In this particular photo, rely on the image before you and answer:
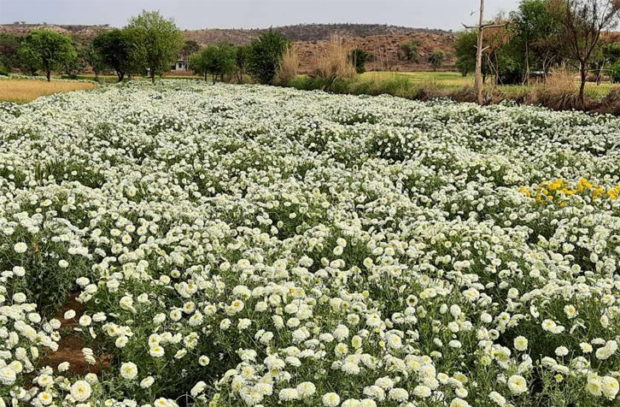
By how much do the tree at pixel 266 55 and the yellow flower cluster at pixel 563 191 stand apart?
→ 3280 cm

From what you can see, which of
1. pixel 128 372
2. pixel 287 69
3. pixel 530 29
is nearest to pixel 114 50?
pixel 287 69

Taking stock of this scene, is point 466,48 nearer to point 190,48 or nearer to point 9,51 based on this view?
point 9,51

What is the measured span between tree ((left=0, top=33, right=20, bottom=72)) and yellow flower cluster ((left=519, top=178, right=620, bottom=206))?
334ft

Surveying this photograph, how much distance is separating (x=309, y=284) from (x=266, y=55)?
36.3m

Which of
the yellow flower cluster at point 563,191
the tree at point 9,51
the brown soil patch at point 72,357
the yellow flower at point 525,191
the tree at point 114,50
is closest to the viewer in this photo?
the brown soil patch at point 72,357

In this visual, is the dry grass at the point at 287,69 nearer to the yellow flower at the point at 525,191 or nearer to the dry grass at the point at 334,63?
the dry grass at the point at 334,63

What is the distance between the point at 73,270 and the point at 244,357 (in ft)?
7.35

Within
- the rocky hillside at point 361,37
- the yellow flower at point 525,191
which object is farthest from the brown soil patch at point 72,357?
the rocky hillside at point 361,37

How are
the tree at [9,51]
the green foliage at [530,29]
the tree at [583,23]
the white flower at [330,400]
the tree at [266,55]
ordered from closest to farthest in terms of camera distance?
1. the white flower at [330,400]
2. the tree at [583,23]
3. the tree at [266,55]
4. the green foliage at [530,29]
5. the tree at [9,51]

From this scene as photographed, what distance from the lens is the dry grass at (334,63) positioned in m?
28.3

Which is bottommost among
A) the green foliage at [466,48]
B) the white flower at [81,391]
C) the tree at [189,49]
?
the white flower at [81,391]

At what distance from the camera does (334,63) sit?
28797 millimetres

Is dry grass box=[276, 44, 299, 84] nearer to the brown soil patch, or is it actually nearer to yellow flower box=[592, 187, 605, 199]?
yellow flower box=[592, 187, 605, 199]

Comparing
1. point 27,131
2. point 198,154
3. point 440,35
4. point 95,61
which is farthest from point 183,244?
point 440,35
